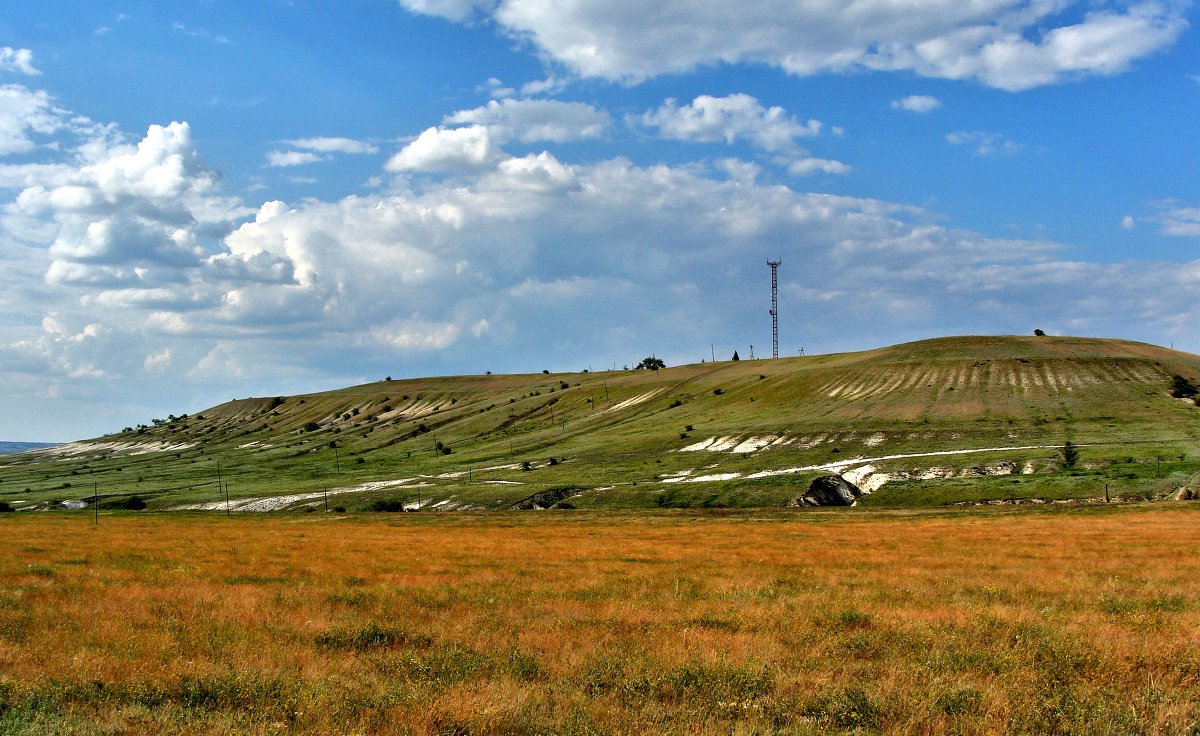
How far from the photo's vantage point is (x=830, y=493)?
91.1 meters

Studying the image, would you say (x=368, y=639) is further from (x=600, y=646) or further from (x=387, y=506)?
(x=387, y=506)

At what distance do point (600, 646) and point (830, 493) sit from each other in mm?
79478

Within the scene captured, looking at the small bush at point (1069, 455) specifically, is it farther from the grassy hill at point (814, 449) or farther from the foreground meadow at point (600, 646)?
the foreground meadow at point (600, 646)

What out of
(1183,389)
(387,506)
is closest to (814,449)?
(387,506)

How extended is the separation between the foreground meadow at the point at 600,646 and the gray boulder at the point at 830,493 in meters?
55.4

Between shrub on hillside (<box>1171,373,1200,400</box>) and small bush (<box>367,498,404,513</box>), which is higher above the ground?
shrub on hillside (<box>1171,373,1200,400</box>)

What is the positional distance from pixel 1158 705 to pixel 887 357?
190m

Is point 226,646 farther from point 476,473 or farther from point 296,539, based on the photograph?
point 476,473

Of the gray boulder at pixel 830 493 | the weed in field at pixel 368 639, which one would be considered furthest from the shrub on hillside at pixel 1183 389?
the weed in field at pixel 368 639

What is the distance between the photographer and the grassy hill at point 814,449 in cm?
9350

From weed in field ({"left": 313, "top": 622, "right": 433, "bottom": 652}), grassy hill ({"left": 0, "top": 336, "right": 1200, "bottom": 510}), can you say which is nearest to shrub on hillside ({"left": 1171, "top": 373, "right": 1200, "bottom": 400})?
grassy hill ({"left": 0, "top": 336, "right": 1200, "bottom": 510})

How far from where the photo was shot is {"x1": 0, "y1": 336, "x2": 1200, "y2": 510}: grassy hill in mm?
93500

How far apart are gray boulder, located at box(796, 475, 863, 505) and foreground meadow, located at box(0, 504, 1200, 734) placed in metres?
55.4

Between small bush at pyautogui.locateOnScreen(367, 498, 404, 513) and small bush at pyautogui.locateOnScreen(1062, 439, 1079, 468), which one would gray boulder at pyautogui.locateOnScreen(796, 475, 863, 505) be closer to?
small bush at pyautogui.locateOnScreen(1062, 439, 1079, 468)
